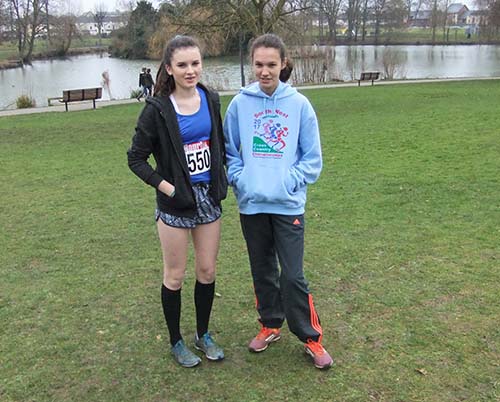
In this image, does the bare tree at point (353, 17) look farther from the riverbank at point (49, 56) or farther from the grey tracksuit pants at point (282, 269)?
the grey tracksuit pants at point (282, 269)

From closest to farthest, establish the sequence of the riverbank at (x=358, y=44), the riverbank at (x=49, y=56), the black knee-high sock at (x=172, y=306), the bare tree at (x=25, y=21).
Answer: the black knee-high sock at (x=172, y=306) → the riverbank at (x=49, y=56) → the bare tree at (x=25, y=21) → the riverbank at (x=358, y=44)

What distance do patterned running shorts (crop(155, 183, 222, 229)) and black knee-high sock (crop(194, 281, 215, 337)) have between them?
1.40 feet

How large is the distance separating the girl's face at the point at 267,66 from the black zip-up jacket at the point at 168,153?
10.1 inches

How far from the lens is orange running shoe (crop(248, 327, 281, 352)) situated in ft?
10.3

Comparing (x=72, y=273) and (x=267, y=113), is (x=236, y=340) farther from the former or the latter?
(x=72, y=273)

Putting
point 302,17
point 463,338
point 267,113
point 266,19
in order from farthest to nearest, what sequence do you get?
point 302,17
point 266,19
point 463,338
point 267,113

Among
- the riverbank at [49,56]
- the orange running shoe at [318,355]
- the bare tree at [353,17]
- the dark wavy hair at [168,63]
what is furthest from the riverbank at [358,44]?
the orange running shoe at [318,355]

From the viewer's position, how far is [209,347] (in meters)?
3.11

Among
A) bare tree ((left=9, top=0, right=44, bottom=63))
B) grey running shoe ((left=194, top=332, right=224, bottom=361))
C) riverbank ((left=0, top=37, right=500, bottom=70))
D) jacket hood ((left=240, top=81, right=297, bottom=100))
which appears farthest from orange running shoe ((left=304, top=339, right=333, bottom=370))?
bare tree ((left=9, top=0, right=44, bottom=63))

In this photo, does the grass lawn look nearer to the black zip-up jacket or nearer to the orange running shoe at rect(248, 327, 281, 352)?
the orange running shoe at rect(248, 327, 281, 352)

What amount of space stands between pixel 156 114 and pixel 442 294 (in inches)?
94.6

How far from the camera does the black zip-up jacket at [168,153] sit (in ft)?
8.68

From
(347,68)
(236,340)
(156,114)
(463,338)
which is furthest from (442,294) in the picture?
(347,68)

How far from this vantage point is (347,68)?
34875mm
